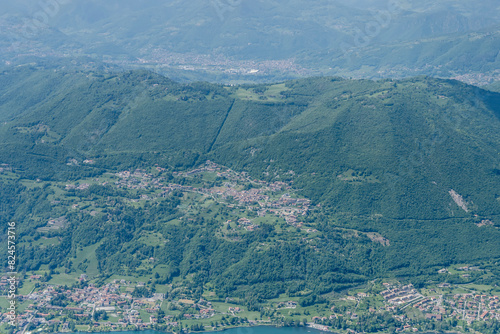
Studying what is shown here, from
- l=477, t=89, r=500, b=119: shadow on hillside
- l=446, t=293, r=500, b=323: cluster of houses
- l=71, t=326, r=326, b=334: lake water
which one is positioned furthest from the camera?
l=477, t=89, r=500, b=119: shadow on hillside

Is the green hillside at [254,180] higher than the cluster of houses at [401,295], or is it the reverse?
the green hillside at [254,180]

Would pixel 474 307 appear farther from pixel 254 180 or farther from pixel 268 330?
pixel 254 180

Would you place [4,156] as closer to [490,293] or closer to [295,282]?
[295,282]

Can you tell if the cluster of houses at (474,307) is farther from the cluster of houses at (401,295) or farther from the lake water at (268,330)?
the lake water at (268,330)

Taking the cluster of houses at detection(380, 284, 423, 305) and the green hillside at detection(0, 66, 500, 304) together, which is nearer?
the cluster of houses at detection(380, 284, 423, 305)

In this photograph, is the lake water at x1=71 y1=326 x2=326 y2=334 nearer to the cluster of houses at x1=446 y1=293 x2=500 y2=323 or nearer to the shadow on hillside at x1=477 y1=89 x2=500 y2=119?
the cluster of houses at x1=446 y1=293 x2=500 y2=323

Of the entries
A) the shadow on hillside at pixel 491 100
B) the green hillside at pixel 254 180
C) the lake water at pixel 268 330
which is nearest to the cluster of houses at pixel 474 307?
the green hillside at pixel 254 180

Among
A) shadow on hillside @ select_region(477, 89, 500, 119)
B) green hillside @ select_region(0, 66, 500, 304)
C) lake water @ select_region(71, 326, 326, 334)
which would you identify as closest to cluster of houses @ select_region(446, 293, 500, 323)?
green hillside @ select_region(0, 66, 500, 304)

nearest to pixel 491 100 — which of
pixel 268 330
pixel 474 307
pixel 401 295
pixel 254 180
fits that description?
pixel 254 180
